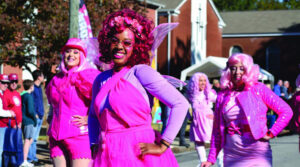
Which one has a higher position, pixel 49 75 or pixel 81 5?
pixel 81 5

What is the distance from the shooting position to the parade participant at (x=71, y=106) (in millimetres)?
6137

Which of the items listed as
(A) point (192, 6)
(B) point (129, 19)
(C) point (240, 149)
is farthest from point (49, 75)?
(A) point (192, 6)

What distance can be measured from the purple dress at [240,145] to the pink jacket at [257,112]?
0.06 meters

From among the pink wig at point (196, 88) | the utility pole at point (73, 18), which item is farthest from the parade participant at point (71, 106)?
the pink wig at point (196, 88)

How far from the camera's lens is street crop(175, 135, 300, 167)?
11617 mm

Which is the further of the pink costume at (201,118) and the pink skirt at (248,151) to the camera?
the pink costume at (201,118)

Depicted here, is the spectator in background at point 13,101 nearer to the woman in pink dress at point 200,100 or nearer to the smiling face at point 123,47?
the woman in pink dress at point 200,100

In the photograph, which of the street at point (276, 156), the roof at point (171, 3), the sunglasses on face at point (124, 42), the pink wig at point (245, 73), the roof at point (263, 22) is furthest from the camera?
the roof at point (263, 22)

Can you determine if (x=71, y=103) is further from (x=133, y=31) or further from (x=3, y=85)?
(x=3, y=85)

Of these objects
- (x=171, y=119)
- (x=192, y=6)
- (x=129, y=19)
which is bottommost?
(x=171, y=119)

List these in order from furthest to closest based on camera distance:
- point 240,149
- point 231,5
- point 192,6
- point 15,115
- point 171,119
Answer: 1. point 231,5
2. point 192,6
3. point 15,115
4. point 240,149
5. point 171,119

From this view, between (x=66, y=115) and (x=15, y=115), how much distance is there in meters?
3.38

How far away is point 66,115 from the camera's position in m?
6.21

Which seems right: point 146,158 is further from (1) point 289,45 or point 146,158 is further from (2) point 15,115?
(1) point 289,45
